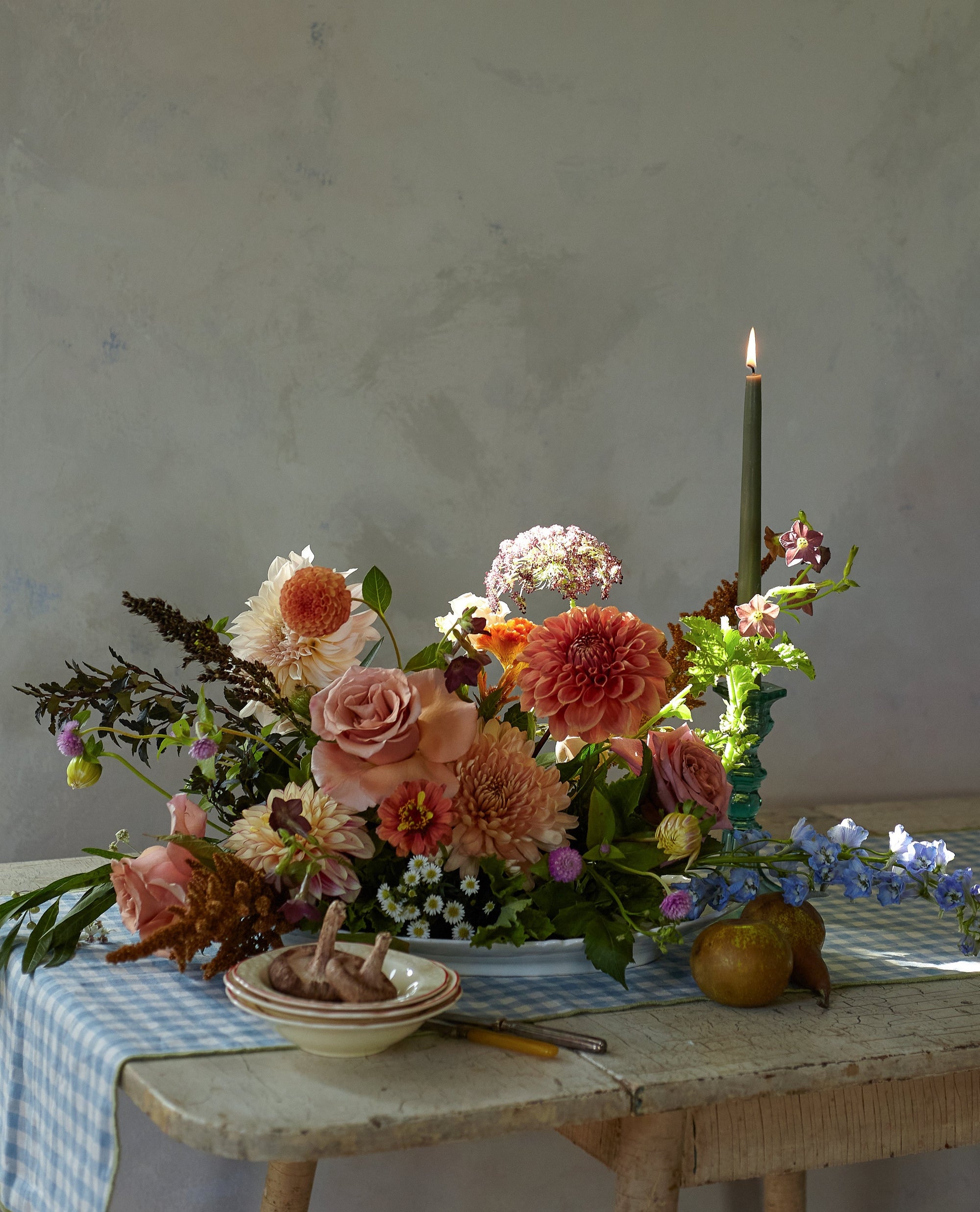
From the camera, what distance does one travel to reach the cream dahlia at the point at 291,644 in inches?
35.1

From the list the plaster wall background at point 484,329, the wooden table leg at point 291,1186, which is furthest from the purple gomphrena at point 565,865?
the plaster wall background at point 484,329

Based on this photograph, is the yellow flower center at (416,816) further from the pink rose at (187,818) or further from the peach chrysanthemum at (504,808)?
the pink rose at (187,818)

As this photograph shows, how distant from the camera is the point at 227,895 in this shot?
0.77 metres

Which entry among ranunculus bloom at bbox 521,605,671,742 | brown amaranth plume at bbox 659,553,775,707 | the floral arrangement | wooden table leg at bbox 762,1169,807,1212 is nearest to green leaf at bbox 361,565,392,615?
the floral arrangement

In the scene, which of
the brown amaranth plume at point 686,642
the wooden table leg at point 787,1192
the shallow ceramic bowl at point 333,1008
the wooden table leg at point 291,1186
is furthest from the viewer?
the wooden table leg at point 787,1192

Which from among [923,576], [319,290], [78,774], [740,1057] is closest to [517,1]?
[319,290]

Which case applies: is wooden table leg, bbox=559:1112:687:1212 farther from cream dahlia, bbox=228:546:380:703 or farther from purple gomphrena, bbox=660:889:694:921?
cream dahlia, bbox=228:546:380:703

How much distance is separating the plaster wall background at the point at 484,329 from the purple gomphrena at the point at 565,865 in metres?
0.77

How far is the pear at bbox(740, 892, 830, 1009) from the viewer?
2.70ft

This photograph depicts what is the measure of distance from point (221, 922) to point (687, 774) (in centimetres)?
34

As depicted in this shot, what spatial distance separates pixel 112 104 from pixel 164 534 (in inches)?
19.3

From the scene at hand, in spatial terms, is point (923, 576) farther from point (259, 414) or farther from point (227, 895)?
point (227, 895)

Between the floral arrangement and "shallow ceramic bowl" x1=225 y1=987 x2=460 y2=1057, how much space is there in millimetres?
110

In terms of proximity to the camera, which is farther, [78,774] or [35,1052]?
[78,774]
